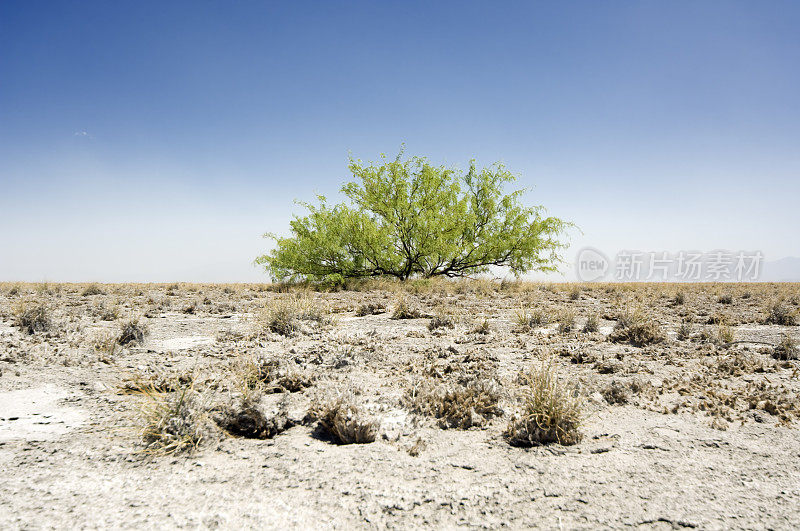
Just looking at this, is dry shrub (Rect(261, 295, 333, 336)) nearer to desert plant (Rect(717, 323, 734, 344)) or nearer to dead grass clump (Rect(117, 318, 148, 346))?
dead grass clump (Rect(117, 318, 148, 346))

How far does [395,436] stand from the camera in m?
3.48

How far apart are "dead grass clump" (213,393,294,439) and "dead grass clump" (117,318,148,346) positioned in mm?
3971

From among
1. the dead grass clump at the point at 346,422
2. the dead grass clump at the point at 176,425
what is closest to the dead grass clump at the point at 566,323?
the dead grass clump at the point at 346,422

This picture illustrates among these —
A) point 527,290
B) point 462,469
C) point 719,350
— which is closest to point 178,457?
point 462,469

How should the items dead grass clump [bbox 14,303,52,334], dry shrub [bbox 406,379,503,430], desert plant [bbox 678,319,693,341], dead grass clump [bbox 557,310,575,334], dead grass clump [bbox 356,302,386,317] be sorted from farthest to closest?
dead grass clump [bbox 356,302,386,317], dead grass clump [bbox 557,310,575,334], desert plant [bbox 678,319,693,341], dead grass clump [bbox 14,303,52,334], dry shrub [bbox 406,379,503,430]

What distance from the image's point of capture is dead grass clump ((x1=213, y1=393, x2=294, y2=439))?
3576 mm

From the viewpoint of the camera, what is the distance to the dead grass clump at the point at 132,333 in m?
6.66

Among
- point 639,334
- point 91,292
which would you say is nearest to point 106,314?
point 91,292

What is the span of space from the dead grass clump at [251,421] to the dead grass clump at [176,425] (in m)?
0.17

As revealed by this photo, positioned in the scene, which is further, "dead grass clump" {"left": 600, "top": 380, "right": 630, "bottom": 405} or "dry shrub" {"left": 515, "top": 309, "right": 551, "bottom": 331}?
"dry shrub" {"left": 515, "top": 309, "right": 551, "bottom": 331}

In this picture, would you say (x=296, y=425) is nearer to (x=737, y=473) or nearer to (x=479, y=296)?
(x=737, y=473)

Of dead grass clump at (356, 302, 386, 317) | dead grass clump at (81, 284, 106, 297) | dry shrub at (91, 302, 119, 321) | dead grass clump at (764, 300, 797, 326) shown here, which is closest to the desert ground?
dry shrub at (91, 302, 119, 321)

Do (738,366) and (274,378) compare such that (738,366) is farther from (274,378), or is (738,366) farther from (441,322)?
(274,378)

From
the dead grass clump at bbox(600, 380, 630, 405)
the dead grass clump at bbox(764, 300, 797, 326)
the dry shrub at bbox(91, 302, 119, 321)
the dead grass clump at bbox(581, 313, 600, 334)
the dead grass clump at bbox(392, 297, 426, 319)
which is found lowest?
the dry shrub at bbox(91, 302, 119, 321)
